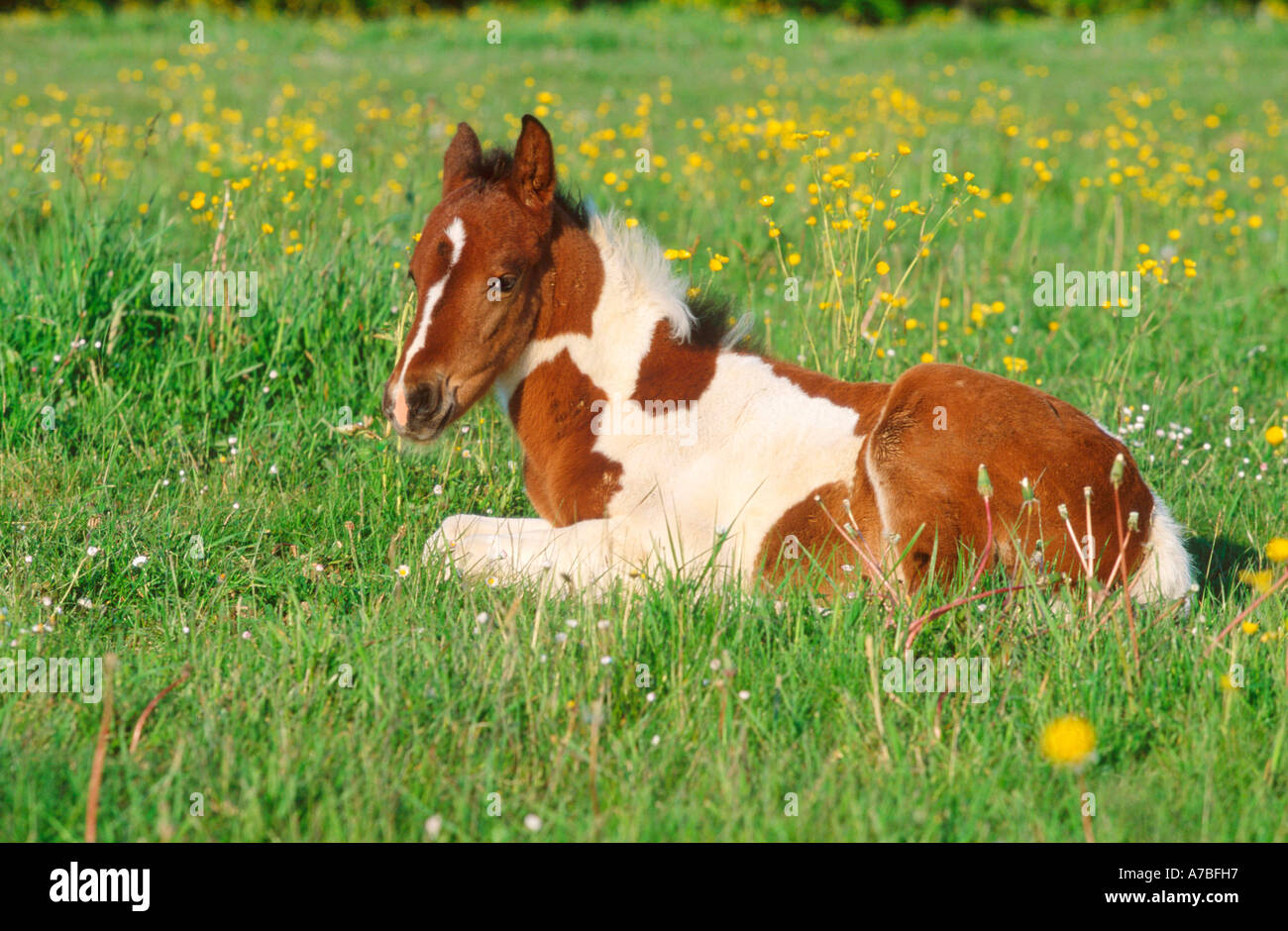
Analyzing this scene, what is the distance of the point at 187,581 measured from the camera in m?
3.97

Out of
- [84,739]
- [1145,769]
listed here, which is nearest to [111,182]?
[84,739]

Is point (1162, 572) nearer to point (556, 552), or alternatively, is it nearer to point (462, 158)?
point (556, 552)

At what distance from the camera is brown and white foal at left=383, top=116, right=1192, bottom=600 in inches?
144

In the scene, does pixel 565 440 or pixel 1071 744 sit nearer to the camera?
pixel 1071 744

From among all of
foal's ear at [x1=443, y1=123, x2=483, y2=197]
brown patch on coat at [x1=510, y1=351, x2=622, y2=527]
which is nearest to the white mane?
brown patch on coat at [x1=510, y1=351, x2=622, y2=527]

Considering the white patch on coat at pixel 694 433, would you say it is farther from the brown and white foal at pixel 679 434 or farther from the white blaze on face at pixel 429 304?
the white blaze on face at pixel 429 304

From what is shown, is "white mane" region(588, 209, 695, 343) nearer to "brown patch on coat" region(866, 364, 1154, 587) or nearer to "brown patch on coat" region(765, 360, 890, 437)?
"brown patch on coat" region(765, 360, 890, 437)

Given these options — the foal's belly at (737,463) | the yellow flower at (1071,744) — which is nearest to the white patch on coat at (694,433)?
the foal's belly at (737,463)

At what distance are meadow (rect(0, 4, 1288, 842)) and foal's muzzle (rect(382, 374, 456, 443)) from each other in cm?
47

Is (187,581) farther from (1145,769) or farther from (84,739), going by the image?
(1145,769)

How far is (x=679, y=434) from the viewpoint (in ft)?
13.3

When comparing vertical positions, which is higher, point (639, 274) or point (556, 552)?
point (639, 274)

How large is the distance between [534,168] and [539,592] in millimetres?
1441

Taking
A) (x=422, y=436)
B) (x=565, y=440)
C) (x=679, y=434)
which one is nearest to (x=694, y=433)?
(x=679, y=434)
